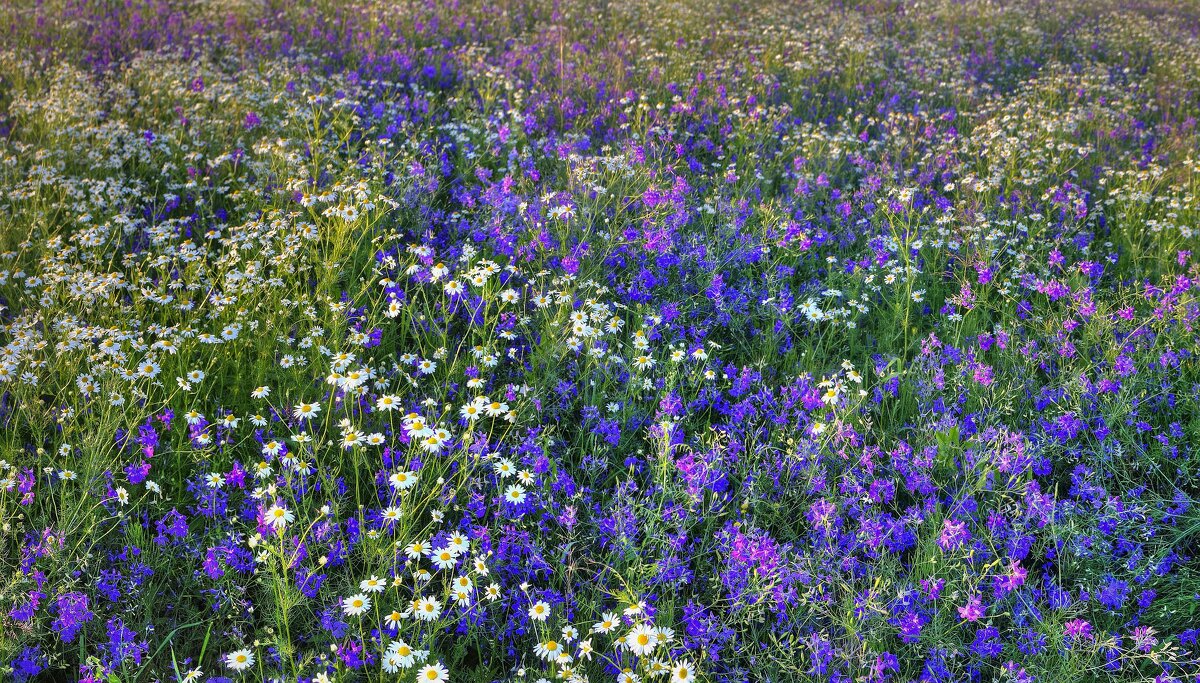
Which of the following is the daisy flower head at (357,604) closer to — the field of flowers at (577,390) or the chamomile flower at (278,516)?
the field of flowers at (577,390)

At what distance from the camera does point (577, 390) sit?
3354 mm

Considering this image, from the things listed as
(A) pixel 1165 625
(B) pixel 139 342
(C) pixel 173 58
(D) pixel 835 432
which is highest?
(C) pixel 173 58

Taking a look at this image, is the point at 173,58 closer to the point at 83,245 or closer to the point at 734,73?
the point at 83,245

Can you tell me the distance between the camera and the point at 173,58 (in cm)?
655

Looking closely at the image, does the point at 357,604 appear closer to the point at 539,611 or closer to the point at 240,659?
the point at 240,659

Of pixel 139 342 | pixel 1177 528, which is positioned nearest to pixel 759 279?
pixel 1177 528

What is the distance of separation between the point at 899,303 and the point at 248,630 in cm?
322

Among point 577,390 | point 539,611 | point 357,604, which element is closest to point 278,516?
point 357,604

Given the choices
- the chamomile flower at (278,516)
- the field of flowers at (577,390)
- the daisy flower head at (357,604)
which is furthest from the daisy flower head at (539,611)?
the chamomile flower at (278,516)

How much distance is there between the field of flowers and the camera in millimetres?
2426

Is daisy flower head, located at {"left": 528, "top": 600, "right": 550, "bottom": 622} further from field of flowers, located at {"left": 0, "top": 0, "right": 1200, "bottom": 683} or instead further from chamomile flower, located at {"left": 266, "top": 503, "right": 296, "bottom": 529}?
chamomile flower, located at {"left": 266, "top": 503, "right": 296, "bottom": 529}

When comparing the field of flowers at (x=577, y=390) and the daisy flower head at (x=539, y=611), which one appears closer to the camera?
the daisy flower head at (x=539, y=611)

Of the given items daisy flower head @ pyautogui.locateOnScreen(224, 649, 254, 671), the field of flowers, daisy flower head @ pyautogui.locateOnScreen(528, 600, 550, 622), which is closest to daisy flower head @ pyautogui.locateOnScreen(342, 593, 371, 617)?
the field of flowers

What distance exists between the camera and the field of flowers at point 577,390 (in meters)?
2.43
